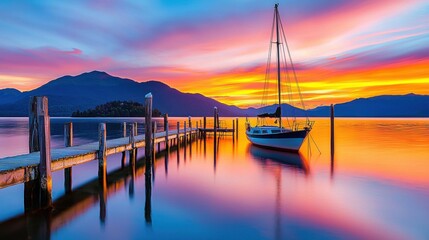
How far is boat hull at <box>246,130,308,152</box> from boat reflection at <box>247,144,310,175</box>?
540mm

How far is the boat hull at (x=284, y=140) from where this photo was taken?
25.4m

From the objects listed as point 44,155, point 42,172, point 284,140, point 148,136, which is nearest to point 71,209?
point 42,172

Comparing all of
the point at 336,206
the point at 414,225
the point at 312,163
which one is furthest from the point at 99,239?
the point at 312,163

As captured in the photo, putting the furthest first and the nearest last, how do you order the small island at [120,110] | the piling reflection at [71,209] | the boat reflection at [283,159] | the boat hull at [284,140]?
1. the small island at [120,110]
2. the boat hull at [284,140]
3. the boat reflection at [283,159]
4. the piling reflection at [71,209]

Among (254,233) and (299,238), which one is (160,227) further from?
(299,238)

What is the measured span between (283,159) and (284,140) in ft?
10.4

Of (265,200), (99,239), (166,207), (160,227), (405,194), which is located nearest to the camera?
(99,239)

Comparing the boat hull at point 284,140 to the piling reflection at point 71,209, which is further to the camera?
the boat hull at point 284,140

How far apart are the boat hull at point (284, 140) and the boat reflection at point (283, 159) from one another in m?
0.54

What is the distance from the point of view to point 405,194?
1377cm

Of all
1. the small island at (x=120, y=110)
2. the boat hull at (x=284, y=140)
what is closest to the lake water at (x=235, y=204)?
the boat hull at (x=284, y=140)

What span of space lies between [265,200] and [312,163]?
10477 mm

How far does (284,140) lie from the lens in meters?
26.6

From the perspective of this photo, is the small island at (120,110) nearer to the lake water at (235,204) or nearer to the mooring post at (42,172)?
the lake water at (235,204)
